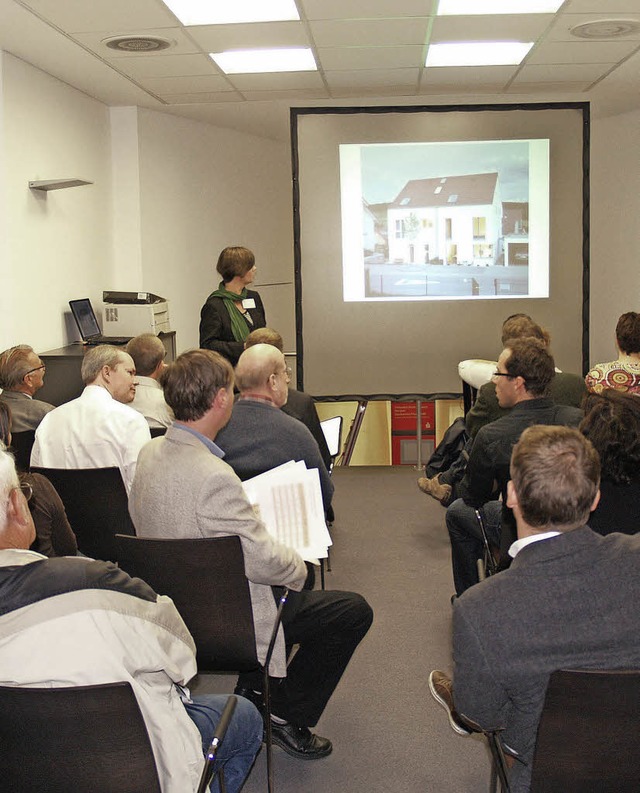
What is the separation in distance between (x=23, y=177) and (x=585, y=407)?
14.4 feet

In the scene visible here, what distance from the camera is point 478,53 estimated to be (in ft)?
20.4

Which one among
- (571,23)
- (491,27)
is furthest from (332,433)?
(571,23)

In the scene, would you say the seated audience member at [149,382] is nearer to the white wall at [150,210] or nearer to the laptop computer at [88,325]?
the white wall at [150,210]

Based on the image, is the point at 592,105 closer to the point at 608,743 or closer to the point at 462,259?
the point at 462,259

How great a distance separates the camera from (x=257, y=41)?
5715 mm

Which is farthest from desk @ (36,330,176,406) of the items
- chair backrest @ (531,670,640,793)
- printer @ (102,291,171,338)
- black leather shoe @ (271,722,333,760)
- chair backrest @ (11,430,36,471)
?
chair backrest @ (531,670,640,793)

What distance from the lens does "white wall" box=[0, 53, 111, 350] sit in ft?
19.1

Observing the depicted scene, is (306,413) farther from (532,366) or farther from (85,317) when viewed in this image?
(85,317)

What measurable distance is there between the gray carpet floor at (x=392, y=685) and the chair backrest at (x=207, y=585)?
1.92ft

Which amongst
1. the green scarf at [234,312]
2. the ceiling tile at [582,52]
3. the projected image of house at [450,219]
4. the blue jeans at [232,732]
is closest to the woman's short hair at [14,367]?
the green scarf at [234,312]

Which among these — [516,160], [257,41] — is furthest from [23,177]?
[516,160]

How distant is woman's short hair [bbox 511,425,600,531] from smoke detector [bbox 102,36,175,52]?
450cm

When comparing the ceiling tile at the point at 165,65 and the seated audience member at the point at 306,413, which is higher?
the ceiling tile at the point at 165,65

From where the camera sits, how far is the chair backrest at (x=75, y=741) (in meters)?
1.51
